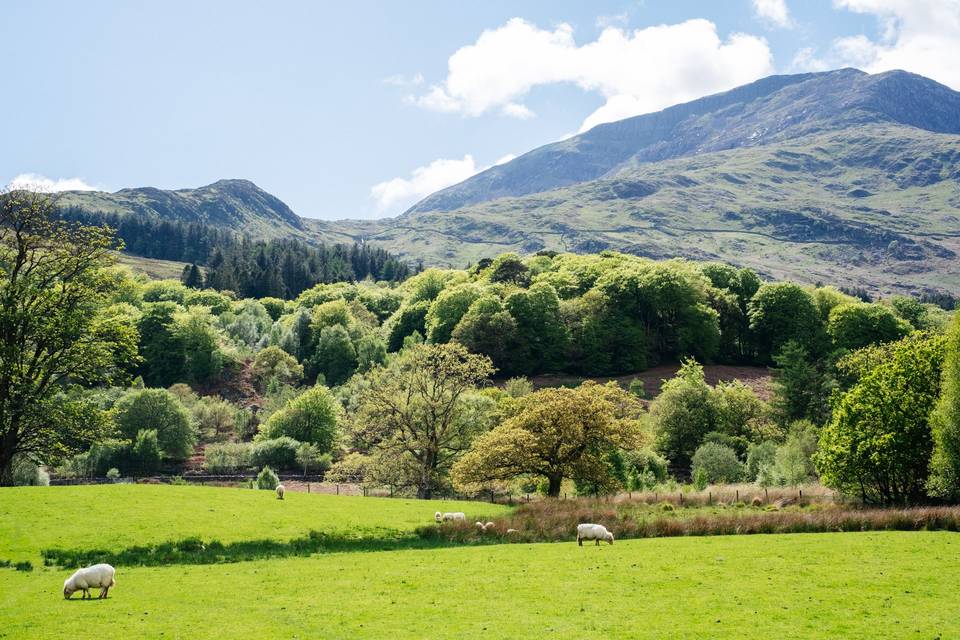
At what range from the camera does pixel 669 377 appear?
110 m

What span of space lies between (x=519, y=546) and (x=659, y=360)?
3601 inches

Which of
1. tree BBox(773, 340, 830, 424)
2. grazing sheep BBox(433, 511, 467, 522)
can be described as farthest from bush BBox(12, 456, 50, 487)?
tree BBox(773, 340, 830, 424)

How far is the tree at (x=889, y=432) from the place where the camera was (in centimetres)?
4550

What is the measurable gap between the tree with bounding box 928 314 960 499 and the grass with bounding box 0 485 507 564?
29033mm

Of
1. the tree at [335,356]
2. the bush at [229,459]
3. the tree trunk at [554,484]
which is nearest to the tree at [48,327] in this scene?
the tree trunk at [554,484]

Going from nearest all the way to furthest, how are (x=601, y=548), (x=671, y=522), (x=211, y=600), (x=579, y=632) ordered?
1. (x=579, y=632)
2. (x=211, y=600)
3. (x=601, y=548)
4. (x=671, y=522)

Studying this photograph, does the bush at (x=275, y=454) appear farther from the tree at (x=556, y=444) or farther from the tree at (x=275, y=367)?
the tree at (x=275, y=367)

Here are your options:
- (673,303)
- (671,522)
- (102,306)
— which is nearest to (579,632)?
(671,522)

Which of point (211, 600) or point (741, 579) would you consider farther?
point (741, 579)

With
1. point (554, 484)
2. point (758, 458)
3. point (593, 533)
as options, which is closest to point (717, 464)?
point (758, 458)

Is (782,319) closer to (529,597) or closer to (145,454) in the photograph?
(145,454)

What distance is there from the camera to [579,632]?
1886 centimetres

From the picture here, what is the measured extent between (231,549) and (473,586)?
44.3 feet

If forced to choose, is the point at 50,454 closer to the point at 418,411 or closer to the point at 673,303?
the point at 418,411
